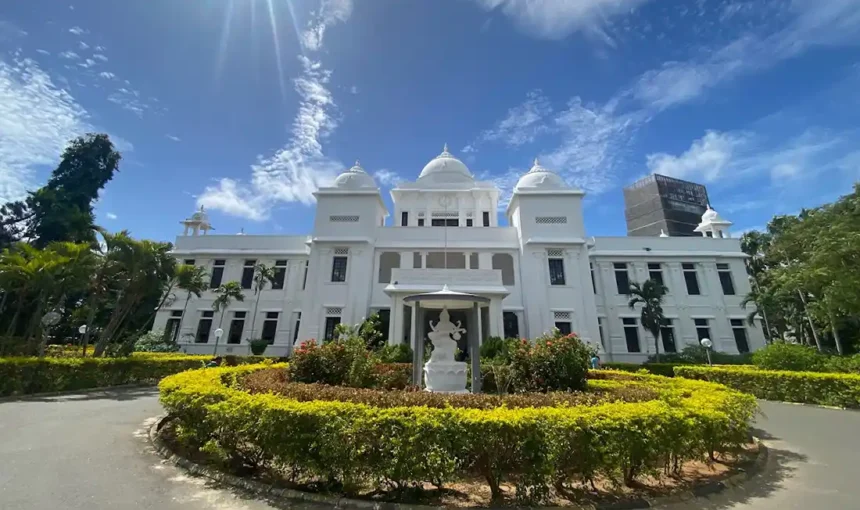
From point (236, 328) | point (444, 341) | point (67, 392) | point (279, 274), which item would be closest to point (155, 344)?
point (236, 328)

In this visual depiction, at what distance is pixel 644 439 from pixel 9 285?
61.7 feet

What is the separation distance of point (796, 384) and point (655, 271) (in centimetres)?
1220

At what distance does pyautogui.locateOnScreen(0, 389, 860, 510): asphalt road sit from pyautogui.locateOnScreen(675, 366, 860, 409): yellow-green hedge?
2.98 meters

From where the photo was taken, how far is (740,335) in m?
20.8

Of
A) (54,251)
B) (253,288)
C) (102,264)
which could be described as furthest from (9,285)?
(253,288)

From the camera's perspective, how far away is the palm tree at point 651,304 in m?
19.6

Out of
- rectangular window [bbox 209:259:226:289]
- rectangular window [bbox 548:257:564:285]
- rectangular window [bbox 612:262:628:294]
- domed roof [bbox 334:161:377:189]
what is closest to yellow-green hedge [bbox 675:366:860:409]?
rectangular window [bbox 548:257:564:285]

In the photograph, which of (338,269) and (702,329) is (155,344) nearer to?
(338,269)

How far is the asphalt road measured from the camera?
12.3ft

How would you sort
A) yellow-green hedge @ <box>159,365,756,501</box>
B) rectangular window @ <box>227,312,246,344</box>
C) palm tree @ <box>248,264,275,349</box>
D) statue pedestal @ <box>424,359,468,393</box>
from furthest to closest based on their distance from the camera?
palm tree @ <box>248,264,275,349</box>
rectangular window @ <box>227,312,246,344</box>
statue pedestal @ <box>424,359,468,393</box>
yellow-green hedge @ <box>159,365,756,501</box>

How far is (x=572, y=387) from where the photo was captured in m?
7.86

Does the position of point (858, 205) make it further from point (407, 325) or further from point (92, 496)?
point (92, 496)

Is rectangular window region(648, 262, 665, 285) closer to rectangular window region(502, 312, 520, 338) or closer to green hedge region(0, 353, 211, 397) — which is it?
rectangular window region(502, 312, 520, 338)

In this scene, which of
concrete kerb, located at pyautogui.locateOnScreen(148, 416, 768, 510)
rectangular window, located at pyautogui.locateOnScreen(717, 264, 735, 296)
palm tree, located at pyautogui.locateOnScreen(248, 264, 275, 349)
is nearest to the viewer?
concrete kerb, located at pyautogui.locateOnScreen(148, 416, 768, 510)
